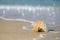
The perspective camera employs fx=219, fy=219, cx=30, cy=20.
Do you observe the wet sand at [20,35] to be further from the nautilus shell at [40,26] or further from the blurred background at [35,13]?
the blurred background at [35,13]

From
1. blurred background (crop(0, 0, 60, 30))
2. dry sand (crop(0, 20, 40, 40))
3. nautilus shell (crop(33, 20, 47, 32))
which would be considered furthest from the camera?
blurred background (crop(0, 0, 60, 30))

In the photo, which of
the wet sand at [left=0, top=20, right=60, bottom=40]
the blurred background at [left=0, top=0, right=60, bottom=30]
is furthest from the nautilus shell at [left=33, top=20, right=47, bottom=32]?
the blurred background at [left=0, top=0, right=60, bottom=30]

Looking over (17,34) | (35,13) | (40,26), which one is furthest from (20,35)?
(35,13)

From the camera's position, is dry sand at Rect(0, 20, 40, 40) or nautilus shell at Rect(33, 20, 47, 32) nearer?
dry sand at Rect(0, 20, 40, 40)

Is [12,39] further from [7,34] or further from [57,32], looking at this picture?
[57,32]

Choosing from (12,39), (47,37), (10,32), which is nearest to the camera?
(12,39)

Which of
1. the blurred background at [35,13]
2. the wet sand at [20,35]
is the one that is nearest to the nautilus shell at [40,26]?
the wet sand at [20,35]

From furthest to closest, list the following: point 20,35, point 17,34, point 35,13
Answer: point 35,13 < point 17,34 < point 20,35

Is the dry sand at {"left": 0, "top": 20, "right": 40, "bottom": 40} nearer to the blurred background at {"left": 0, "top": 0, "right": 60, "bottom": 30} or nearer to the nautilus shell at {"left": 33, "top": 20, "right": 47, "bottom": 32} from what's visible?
the nautilus shell at {"left": 33, "top": 20, "right": 47, "bottom": 32}

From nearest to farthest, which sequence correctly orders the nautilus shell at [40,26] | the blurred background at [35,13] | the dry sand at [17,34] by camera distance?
the dry sand at [17,34] < the nautilus shell at [40,26] < the blurred background at [35,13]

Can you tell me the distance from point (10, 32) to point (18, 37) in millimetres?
780

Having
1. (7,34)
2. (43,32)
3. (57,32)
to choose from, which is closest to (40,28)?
(43,32)

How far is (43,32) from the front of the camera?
24.6 feet

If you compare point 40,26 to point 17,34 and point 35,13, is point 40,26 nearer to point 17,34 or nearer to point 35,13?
point 17,34
